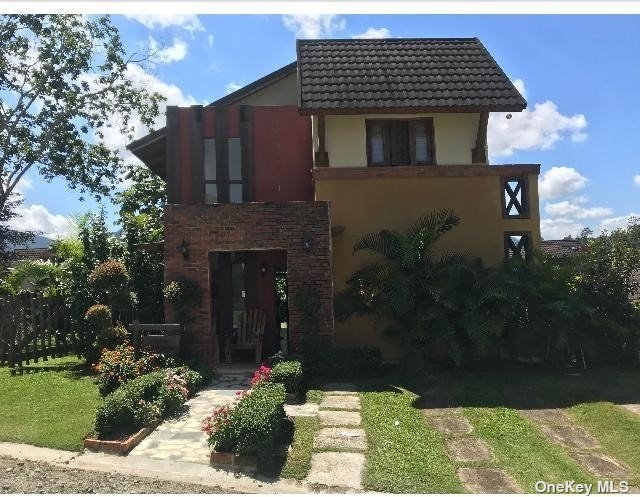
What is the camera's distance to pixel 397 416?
7.15 metres

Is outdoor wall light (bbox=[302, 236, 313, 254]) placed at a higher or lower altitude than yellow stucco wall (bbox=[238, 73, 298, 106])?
lower

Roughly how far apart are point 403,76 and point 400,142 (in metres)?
1.78

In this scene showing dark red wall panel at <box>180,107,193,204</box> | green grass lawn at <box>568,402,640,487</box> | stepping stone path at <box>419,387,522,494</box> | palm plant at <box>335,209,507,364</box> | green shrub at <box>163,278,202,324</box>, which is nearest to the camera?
stepping stone path at <box>419,387,522,494</box>

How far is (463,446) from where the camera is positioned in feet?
20.0

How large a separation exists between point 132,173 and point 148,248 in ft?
41.3

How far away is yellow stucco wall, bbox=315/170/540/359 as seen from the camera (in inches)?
452

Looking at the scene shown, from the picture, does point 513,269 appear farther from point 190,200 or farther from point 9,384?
point 9,384

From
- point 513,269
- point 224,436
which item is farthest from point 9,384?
point 513,269

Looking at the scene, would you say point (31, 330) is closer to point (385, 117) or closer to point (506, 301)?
point (385, 117)

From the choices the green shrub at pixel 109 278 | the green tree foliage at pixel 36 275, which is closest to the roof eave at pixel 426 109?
the green shrub at pixel 109 278

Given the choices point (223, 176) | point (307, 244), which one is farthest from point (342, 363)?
point (223, 176)

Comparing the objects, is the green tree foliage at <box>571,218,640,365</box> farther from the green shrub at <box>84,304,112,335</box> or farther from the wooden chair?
the green shrub at <box>84,304,112,335</box>

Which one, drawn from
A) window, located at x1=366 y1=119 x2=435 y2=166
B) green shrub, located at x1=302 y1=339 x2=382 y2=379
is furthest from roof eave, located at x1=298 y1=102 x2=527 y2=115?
green shrub, located at x1=302 y1=339 x2=382 y2=379

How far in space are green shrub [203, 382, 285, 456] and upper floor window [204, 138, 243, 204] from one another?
7.44 metres
